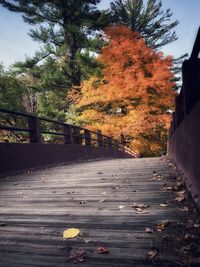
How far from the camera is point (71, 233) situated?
126 inches

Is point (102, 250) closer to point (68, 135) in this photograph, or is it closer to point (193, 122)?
point (193, 122)

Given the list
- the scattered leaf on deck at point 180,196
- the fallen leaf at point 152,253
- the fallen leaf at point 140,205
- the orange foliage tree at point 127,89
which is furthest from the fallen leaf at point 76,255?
the orange foliage tree at point 127,89

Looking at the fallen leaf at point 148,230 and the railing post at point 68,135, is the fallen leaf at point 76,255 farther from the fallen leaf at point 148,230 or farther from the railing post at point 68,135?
the railing post at point 68,135

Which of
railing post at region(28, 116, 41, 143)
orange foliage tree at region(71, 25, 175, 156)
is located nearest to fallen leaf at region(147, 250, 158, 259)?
railing post at region(28, 116, 41, 143)

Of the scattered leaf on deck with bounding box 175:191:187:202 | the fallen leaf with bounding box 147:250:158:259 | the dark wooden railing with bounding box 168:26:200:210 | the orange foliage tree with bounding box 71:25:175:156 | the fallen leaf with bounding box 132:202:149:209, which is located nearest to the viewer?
the fallen leaf with bounding box 147:250:158:259

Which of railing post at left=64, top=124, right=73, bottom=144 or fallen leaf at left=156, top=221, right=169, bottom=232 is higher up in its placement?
railing post at left=64, top=124, right=73, bottom=144

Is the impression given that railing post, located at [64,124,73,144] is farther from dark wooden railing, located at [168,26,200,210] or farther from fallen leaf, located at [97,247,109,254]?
Result: fallen leaf, located at [97,247,109,254]

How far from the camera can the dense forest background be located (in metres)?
21.5

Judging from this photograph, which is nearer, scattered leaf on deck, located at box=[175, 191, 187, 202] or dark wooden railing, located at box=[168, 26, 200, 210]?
dark wooden railing, located at box=[168, 26, 200, 210]

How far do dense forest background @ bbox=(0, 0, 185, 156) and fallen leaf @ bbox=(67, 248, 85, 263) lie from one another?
60.1ft

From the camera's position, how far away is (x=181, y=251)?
2615 mm

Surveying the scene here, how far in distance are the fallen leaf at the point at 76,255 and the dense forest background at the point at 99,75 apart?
18.3m

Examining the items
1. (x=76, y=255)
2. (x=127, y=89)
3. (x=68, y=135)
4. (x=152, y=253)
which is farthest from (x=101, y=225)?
(x=127, y=89)

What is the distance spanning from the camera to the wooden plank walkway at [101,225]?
8.63 feet
